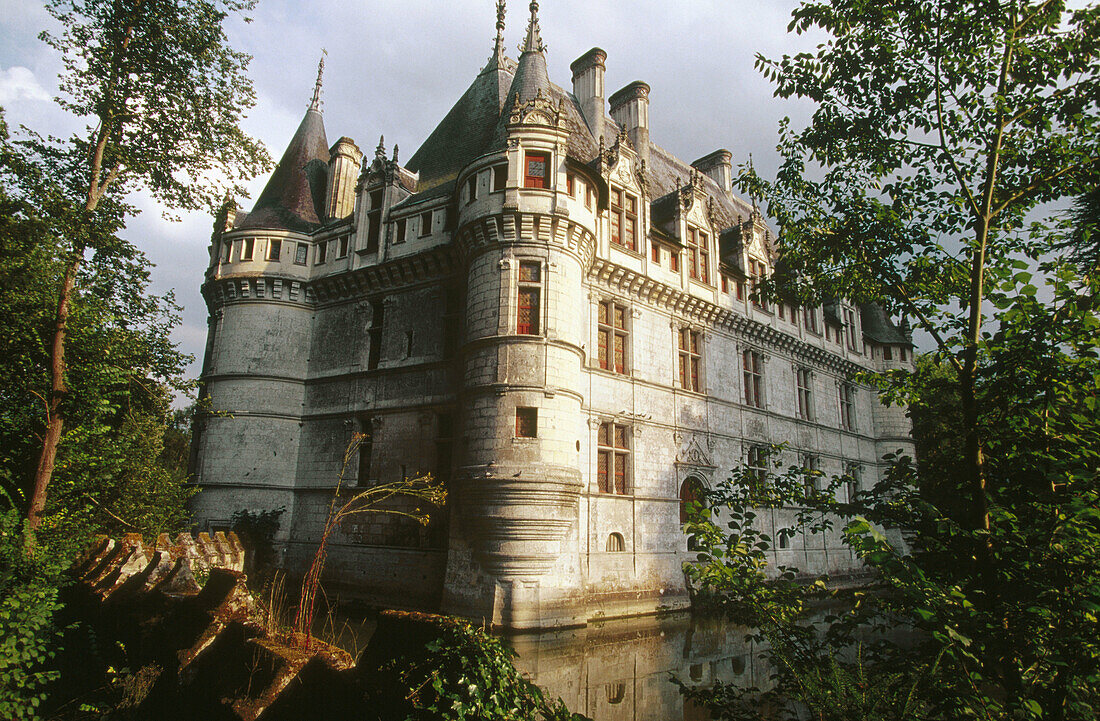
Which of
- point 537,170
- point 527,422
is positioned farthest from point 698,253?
point 527,422

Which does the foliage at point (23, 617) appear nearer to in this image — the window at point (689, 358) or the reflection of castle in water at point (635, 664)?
the reflection of castle in water at point (635, 664)

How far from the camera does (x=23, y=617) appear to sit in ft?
16.4

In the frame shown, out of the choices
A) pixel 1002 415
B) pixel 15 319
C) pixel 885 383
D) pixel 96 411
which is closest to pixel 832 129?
pixel 885 383

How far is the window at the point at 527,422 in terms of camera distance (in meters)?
14.1

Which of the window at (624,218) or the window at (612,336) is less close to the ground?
the window at (624,218)

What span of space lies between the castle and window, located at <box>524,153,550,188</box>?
0.07 metres

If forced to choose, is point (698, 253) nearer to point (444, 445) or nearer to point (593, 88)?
point (593, 88)

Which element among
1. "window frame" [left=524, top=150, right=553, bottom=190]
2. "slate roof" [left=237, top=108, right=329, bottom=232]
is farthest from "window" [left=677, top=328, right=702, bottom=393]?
"slate roof" [left=237, top=108, right=329, bottom=232]

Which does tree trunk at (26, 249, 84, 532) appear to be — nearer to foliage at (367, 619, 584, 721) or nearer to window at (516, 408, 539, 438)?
A: window at (516, 408, 539, 438)

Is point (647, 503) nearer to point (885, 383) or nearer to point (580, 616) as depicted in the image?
point (580, 616)

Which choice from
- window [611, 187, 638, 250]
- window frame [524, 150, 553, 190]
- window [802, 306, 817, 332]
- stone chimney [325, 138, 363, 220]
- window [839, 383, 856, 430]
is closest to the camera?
window frame [524, 150, 553, 190]

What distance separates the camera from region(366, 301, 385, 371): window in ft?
61.7

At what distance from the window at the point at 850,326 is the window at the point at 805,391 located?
453cm

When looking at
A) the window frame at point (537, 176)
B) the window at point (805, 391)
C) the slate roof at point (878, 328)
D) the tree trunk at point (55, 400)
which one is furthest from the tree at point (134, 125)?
the slate roof at point (878, 328)
